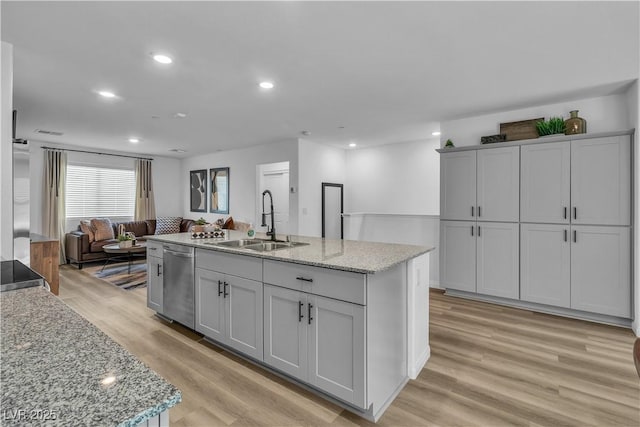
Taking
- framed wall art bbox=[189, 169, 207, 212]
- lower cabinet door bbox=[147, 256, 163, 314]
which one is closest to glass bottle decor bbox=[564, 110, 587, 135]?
lower cabinet door bbox=[147, 256, 163, 314]

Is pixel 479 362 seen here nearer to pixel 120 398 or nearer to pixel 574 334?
pixel 574 334

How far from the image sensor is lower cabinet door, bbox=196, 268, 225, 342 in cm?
273

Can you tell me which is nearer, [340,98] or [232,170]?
[340,98]

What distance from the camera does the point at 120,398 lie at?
0.61 metres

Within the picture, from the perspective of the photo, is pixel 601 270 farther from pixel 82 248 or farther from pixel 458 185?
pixel 82 248

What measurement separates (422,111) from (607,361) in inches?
124

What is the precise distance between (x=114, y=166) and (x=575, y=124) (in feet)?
27.4

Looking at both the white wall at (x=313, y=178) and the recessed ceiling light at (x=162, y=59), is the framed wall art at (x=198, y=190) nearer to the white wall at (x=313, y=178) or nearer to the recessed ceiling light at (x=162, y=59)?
the white wall at (x=313, y=178)

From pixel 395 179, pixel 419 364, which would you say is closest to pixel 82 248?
Answer: pixel 395 179

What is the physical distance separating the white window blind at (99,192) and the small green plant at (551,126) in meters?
7.96

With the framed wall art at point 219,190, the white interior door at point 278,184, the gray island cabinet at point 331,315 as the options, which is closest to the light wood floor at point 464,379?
the gray island cabinet at point 331,315

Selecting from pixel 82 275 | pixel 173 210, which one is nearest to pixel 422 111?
pixel 82 275

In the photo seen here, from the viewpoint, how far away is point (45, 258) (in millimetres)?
3777

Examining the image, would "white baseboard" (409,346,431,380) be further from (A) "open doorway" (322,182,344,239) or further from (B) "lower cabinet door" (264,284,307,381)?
(A) "open doorway" (322,182,344,239)
